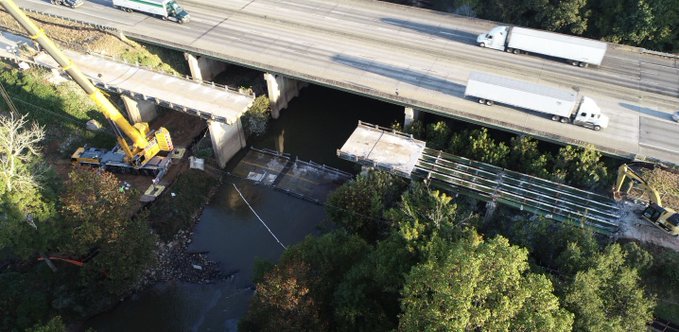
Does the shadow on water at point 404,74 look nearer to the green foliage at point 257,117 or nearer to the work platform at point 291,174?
the green foliage at point 257,117

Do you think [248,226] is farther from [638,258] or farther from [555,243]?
[638,258]

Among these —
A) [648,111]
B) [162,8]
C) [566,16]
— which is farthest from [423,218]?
[162,8]

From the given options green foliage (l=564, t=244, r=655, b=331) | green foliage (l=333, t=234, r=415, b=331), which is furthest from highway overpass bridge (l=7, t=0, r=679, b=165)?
green foliage (l=333, t=234, r=415, b=331)

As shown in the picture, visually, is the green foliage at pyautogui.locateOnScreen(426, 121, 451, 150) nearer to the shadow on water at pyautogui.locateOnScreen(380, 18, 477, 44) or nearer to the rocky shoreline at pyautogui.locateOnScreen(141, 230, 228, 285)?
the shadow on water at pyautogui.locateOnScreen(380, 18, 477, 44)

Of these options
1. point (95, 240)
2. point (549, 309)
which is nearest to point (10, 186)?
point (95, 240)

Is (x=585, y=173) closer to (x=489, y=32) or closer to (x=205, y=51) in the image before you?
(x=489, y=32)
